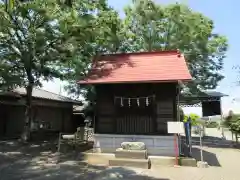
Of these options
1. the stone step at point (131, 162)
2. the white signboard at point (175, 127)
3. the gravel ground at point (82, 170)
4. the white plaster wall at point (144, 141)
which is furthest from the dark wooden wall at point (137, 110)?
the gravel ground at point (82, 170)

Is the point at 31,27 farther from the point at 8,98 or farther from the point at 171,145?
the point at 171,145

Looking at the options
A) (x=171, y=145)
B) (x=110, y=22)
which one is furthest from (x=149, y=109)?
(x=110, y=22)

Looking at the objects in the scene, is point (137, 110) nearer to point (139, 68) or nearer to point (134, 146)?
point (134, 146)

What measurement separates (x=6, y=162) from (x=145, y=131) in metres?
6.46

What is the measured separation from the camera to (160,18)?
82.0 ft

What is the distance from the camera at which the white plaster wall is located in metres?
13.0

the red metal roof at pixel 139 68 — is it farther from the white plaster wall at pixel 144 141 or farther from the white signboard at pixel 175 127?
the white plaster wall at pixel 144 141

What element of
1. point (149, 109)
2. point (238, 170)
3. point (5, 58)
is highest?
point (5, 58)

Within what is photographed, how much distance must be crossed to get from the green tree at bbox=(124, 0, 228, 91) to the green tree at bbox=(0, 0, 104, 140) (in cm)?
700

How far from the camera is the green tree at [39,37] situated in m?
16.1

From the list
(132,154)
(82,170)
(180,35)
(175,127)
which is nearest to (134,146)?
(132,154)

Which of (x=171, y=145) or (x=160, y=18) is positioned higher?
(x=160, y=18)

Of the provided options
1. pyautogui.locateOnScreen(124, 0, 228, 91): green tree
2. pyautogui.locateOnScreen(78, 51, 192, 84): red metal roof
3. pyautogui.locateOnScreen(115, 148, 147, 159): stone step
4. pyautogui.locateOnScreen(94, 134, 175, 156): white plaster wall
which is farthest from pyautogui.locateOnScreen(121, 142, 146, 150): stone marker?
pyautogui.locateOnScreen(124, 0, 228, 91): green tree

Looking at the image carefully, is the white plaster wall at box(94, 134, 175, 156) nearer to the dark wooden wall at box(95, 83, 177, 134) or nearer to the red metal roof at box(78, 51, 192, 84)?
the dark wooden wall at box(95, 83, 177, 134)
